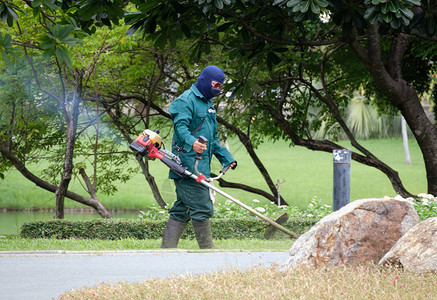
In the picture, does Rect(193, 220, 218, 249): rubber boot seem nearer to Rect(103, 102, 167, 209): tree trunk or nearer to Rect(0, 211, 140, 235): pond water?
Rect(103, 102, 167, 209): tree trunk

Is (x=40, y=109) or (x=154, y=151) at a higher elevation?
(x=40, y=109)

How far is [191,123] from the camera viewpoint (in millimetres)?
7238

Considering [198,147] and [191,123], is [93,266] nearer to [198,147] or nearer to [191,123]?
[198,147]

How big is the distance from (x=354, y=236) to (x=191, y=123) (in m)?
2.20

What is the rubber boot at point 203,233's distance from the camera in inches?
287

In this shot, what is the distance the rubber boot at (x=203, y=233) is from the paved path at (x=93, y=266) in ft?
2.10

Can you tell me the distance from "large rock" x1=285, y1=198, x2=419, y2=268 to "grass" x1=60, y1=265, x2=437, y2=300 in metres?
0.43

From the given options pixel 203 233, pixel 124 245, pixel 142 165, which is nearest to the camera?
pixel 203 233

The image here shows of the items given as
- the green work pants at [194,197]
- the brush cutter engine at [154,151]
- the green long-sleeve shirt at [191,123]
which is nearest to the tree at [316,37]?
the green long-sleeve shirt at [191,123]

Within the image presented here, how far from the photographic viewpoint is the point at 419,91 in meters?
17.9

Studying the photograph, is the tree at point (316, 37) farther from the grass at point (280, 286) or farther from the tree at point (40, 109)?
the grass at point (280, 286)

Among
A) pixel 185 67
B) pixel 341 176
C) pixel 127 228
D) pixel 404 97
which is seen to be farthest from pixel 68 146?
pixel 404 97

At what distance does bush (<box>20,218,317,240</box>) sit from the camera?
9.98m

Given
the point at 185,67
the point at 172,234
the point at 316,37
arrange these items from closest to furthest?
the point at 172,234, the point at 316,37, the point at 185,67
